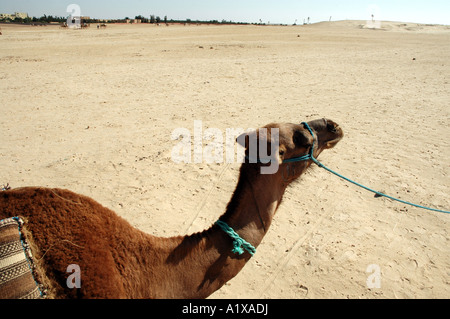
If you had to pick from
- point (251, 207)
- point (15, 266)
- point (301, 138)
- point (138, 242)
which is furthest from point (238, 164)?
point (15, 266)

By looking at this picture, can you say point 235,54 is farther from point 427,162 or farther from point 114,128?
point 427,162

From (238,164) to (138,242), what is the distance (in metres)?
4.30

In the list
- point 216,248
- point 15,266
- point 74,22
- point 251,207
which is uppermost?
point 74,22

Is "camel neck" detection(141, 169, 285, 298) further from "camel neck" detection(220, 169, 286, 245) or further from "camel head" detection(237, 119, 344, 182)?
"camel head" detection(237, 119, 344, 182)

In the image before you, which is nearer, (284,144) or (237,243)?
(237,243)

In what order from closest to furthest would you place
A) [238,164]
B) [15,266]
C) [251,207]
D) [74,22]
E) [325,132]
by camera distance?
[15,266] → [251,207] → [325,132] → [238,164] → [74,22]

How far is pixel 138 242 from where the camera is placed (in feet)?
7.56

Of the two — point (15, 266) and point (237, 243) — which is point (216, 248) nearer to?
point (237, 243)

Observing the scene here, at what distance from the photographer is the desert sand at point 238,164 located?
13.3 feet

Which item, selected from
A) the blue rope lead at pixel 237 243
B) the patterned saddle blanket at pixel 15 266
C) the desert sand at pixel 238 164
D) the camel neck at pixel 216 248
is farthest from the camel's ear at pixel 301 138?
the patterned saddle blanket at pixel 15 266

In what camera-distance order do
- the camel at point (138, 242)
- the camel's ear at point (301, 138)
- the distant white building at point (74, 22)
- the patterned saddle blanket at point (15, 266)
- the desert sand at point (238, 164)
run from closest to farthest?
the patterned saddle blanket at point (15, 266) → the camel at point (138, 242) → the camel's ear at point (301, 138) → the desert sand at point (238, 164) → the distant white building at point (74, 22)

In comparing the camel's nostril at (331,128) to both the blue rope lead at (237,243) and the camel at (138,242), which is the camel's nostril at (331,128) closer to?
the camel at (138,242)

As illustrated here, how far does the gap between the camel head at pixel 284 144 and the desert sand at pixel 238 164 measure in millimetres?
1883

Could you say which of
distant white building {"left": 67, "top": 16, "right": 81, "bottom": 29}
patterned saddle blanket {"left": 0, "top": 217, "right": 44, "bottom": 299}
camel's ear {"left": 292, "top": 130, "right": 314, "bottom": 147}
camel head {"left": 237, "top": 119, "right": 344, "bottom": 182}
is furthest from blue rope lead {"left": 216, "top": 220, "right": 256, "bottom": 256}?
distant white building {"left": 67, "top": 16, "right": 81, "bottom": 29}
